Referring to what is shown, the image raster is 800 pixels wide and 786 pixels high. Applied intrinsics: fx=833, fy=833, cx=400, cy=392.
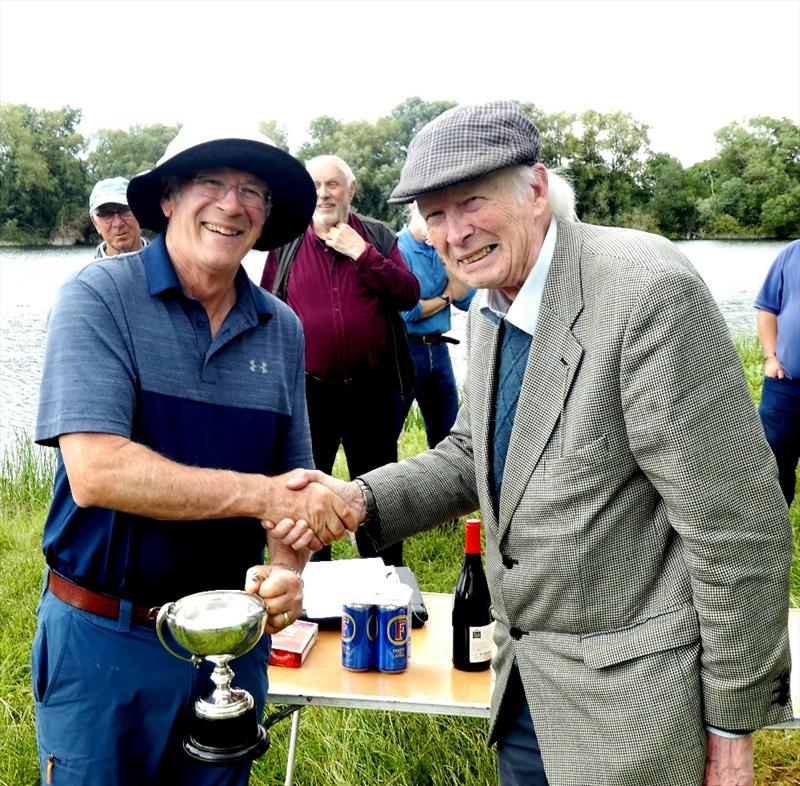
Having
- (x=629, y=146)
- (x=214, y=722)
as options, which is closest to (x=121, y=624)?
(x=214, y=722)

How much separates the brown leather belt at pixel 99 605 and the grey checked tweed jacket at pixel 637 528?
2.70ft

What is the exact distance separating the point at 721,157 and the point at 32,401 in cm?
2497

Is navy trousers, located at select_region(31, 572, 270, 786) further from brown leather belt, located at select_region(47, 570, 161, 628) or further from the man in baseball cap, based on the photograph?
the man in baseball cap

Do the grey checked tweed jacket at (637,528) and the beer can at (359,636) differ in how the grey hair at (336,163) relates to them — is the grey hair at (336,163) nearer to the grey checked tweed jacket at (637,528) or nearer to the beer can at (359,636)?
the beer can at (359,636)

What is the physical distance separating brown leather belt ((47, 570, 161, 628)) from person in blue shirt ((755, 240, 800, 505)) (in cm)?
442

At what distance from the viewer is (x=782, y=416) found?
5.35 meters

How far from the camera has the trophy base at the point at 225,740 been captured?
1591 mm

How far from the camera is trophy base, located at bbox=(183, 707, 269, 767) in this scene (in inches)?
62.6

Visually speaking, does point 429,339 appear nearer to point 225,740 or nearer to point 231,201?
point 231,201

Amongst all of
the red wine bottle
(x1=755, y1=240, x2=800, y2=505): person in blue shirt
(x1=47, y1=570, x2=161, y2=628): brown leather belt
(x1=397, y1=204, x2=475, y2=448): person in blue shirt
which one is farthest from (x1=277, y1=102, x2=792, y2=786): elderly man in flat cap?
(x1=755, y1=240, x2=800, y2=505): person in blue shirt

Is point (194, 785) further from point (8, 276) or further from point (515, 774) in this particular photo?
point (8, 276)

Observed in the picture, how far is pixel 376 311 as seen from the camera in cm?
474

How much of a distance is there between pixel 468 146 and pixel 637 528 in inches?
34.4

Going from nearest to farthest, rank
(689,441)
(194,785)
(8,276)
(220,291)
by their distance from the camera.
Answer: (689,441)
(194,785)
(220,291)
(8,276)
